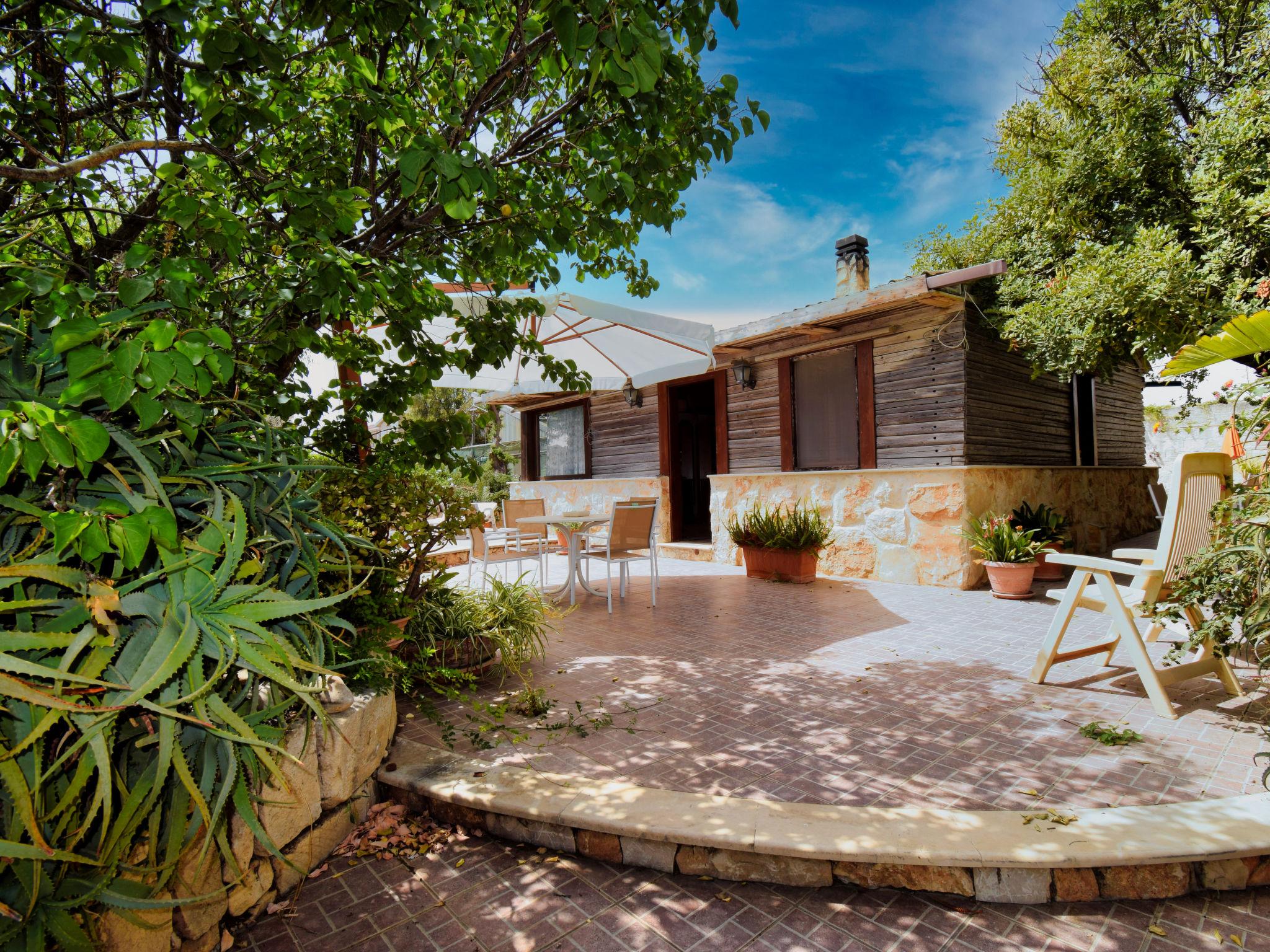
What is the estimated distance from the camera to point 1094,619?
4.52 m

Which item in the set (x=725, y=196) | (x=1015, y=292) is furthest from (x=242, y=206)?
(x=725, y=196)

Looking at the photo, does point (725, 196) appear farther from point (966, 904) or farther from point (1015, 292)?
point (966, 904)

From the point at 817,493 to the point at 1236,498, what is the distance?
491 centimetres

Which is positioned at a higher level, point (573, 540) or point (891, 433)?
point (891, 433)

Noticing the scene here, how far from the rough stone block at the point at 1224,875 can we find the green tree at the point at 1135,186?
497cm

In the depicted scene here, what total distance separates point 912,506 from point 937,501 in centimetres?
26

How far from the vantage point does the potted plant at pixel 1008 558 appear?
5.35 m

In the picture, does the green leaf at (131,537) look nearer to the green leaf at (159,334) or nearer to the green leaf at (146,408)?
the green leaf at (146,408)

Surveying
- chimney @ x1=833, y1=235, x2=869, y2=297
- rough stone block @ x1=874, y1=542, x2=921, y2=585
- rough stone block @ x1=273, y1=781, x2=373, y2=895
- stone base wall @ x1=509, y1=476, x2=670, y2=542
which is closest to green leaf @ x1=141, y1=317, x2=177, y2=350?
rough stone block @ x1=273, y1=781, x2=373, y2=895

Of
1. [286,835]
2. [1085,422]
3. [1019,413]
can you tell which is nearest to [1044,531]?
[1019,413]

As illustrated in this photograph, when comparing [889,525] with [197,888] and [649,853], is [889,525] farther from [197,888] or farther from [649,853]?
[197,888]

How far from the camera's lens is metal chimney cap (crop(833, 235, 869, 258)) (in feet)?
25.6

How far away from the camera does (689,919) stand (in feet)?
5.38

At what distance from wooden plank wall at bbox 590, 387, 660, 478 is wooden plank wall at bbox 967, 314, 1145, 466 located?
4.49 m
